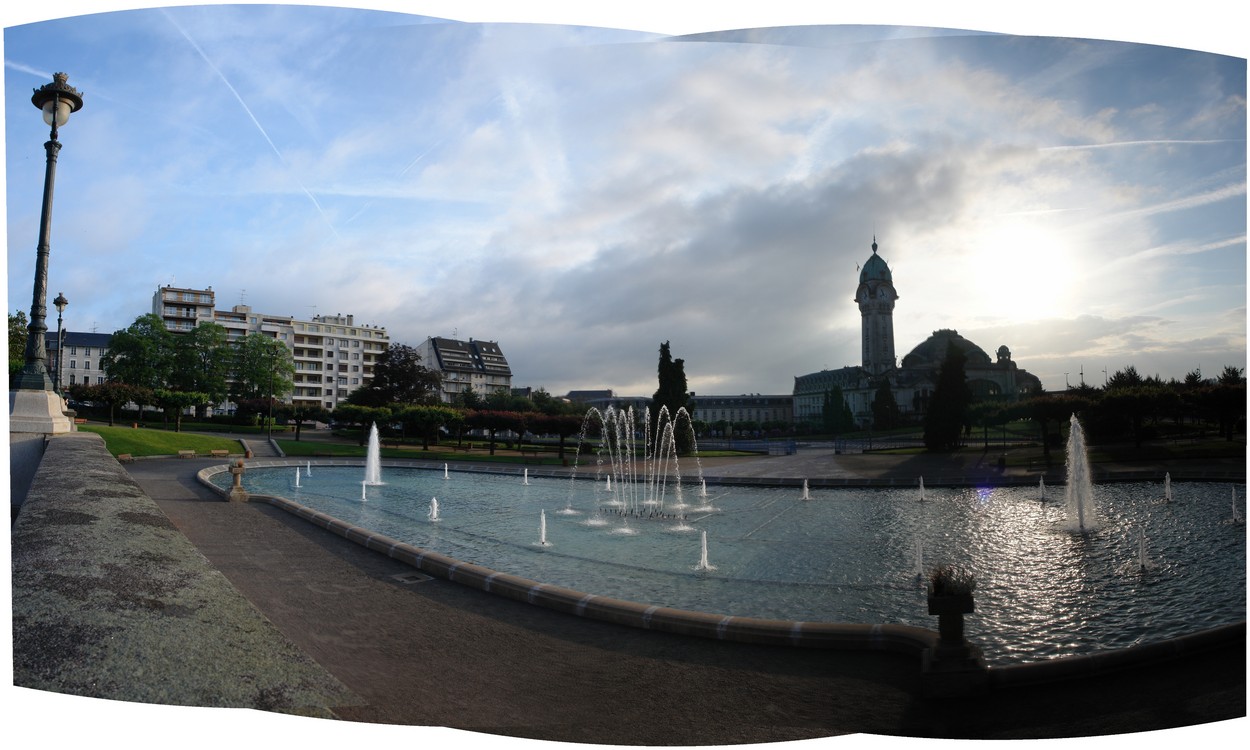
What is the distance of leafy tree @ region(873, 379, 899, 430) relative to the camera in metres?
8.90

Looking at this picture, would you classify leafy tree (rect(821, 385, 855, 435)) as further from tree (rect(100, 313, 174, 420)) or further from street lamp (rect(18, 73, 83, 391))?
tree (rect(100, 313, 174, 420))

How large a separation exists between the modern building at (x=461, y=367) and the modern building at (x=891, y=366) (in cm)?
1848

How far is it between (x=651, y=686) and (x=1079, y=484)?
5.31 metres

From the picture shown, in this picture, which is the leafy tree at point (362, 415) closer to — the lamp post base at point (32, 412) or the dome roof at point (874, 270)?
the lamp post base at point (32, 412)

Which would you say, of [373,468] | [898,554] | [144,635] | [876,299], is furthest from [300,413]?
[144,635]

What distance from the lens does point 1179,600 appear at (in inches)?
238

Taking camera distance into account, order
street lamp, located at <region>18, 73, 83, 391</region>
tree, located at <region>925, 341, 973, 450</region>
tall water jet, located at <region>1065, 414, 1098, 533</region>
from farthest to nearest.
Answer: tree, located at <region>925, 341, 973, 450</region> → tall water jet, located at <region>1065, 414, 1098, 533</region> → street lamp, located at <region>18, 73, 83, 391</region>

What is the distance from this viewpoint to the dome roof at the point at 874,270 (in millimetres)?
6090

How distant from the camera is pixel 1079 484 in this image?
678 cm

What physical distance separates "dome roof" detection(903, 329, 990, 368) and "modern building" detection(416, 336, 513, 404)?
774 inches

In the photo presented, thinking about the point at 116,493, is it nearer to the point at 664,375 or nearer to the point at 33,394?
the point at 33,394

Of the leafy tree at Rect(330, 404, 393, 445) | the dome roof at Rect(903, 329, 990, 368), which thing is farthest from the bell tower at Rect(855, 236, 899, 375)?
the leafy tree at Rect(330, 404, 393, 445)

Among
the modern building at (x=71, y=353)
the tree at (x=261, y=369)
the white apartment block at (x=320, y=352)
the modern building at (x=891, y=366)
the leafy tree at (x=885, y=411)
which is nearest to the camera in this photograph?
the modern building at (x=891, y=366)

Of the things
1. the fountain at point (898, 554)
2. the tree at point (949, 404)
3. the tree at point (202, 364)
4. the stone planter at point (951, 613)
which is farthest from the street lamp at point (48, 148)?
the tree at point (202, 364)
